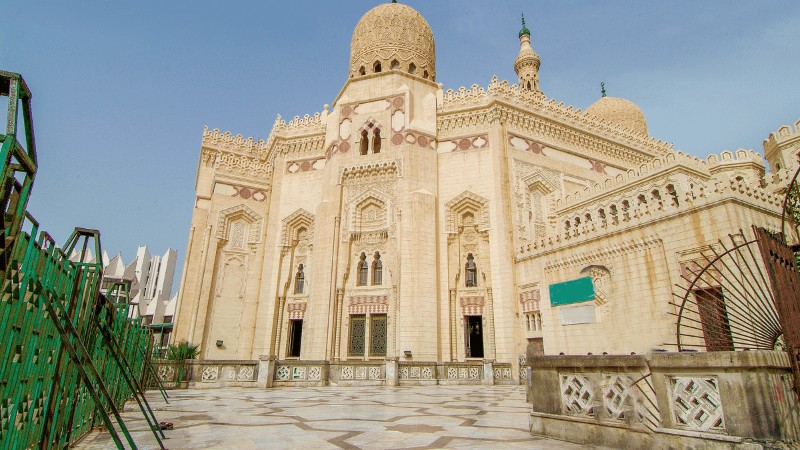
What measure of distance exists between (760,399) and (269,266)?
1925 centimetres

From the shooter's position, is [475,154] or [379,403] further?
[475,154]

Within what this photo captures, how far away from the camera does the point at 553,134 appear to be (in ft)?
68.4

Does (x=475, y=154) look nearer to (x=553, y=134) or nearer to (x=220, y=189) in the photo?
(x=553, y=134)

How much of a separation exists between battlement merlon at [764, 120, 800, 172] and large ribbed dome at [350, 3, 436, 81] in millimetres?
15180

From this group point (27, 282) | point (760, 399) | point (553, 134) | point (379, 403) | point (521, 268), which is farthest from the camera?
point (553, 134)

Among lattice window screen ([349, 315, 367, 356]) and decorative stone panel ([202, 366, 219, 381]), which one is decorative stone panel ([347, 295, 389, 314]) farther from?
decorative stone panel ([202, 366, 219, 381])

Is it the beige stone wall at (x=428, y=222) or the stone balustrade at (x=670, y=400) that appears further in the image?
the beige stone wall at (x=428, y=222)

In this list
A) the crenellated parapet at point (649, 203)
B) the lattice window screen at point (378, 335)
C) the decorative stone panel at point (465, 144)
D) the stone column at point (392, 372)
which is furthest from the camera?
the decorative stone panel at point (465, 144)

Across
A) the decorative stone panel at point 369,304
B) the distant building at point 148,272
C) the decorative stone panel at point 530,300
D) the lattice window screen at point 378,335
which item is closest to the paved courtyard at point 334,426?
the decorative stone panel at point 530,300

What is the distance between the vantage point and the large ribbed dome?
21.9 metres

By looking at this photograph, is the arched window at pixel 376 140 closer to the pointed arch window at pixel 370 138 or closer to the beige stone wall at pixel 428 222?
the pointed arch window at pixel 370 138

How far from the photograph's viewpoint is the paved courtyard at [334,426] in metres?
4.12

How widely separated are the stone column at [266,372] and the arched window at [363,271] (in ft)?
21.8

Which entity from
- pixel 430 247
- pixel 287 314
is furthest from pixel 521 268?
pixel 287 314
